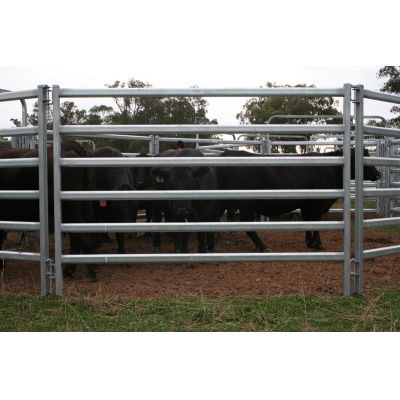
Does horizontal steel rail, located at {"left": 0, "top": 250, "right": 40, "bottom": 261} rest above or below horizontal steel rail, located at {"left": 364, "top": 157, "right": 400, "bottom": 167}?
below

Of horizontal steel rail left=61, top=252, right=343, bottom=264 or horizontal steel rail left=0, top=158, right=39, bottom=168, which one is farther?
horizontal steel rail left=0, top=158, right=39, bottom=168

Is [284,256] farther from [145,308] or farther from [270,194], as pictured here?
[145,308]

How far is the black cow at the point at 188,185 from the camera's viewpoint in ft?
24.8

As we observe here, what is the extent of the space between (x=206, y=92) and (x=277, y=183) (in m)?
3.88

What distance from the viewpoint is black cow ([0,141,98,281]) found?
605cm

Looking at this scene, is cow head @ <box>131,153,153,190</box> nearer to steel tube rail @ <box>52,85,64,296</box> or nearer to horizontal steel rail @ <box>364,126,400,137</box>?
steel tube rail @ <box>52,85,64,296</box>

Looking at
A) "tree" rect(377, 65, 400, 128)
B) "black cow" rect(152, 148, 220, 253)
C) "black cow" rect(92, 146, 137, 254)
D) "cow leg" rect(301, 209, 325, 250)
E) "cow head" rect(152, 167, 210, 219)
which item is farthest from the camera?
"tree" rect(377, 65, 400, 128)

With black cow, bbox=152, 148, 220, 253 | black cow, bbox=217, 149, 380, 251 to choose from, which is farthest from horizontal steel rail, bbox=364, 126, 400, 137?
black cow, bbox=217, 149, 380, 251

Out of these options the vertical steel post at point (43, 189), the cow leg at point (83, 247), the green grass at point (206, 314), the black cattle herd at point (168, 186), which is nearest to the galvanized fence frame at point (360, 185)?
the green grass at point (206, 314)

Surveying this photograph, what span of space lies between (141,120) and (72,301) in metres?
32.7

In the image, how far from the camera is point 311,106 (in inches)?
1533

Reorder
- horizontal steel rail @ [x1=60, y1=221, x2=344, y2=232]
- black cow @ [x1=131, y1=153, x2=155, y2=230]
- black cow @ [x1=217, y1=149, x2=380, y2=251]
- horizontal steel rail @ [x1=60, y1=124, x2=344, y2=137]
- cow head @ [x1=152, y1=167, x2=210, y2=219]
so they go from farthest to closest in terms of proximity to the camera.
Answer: black cow @ [x1=131, y1=153, x2=155, y2=230]
black cow @ [x1=217, y1=149, x2=380, y2=251]
cow head @ [x1=152, y1=167, x2=210, y2=219]
horizontal steel rail @ [x1=60, y1=221, x2=344, y2=232]
horizontal steel rail @ [x1=60, y1=124, x2=344, y2=137]

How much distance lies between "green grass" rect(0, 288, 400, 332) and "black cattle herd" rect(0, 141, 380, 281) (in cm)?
140

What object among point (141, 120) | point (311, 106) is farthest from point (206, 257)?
point (311, 106)
